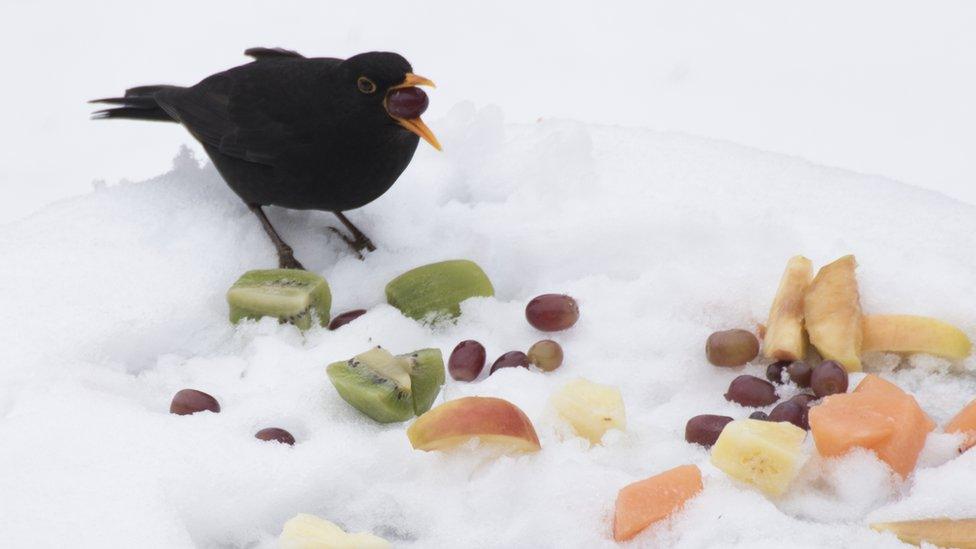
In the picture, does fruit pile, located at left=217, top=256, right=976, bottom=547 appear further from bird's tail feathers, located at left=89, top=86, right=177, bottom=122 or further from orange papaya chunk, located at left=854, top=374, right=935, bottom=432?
bird's tail feathers, located at left=89, top=86, right=177, bottom=122

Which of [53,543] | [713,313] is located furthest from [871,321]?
[53,543]

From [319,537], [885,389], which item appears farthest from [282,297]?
[885,389]

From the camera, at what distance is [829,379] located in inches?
98.0

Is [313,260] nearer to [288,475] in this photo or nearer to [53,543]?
[288,475]

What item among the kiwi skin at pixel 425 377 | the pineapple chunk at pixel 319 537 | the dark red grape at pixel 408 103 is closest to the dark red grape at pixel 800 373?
the kiwi skin at pixel 425 377

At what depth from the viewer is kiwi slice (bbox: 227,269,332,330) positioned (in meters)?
2.87

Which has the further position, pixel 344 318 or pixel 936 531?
pixel 344 318

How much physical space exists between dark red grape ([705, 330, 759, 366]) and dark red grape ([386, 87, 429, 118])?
36.6 inches

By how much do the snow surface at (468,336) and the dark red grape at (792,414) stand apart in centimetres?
16

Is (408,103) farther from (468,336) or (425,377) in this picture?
(425,377)

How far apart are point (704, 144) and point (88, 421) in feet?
6.59

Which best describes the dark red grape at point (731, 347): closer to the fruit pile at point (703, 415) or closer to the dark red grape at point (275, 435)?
the fruit pile at point (703, 415)

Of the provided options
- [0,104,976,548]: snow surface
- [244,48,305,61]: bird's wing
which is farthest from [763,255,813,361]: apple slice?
[244,48,305,61]: bird's wing

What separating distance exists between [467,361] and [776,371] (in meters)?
0.69
